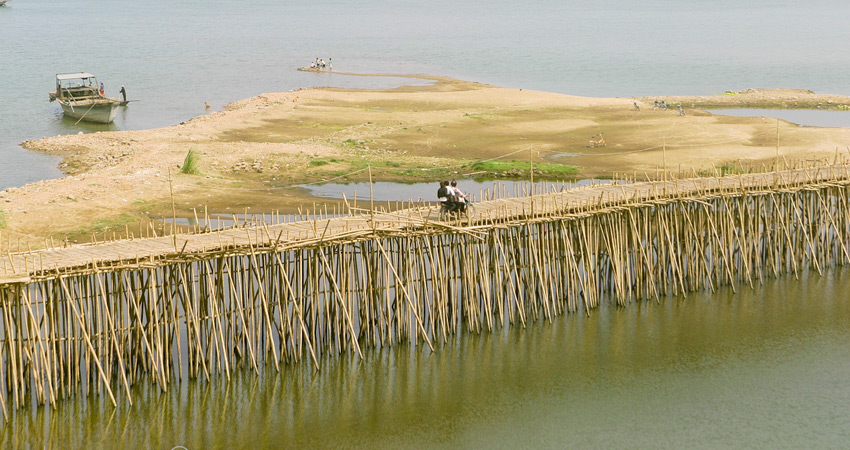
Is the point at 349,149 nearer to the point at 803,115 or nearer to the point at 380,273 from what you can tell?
the point at 380,273

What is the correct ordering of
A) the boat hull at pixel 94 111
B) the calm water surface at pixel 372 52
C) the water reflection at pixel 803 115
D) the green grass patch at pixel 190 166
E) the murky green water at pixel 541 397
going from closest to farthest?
the murky green water at pixel 541 397
the green grass patch at pixel 190 166
the water reflection at pixel 803 115
the boat hull at pixel 94 111
the calm water surface at pixel 372 52

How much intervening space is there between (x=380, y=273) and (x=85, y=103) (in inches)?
1587

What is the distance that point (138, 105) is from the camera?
6625 cm

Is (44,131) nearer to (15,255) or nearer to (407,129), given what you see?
(407,129)

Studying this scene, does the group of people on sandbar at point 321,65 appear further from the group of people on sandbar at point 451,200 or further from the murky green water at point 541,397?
the murky green water at point 541,397

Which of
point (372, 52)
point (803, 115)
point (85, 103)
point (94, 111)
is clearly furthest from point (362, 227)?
point (372, 52)

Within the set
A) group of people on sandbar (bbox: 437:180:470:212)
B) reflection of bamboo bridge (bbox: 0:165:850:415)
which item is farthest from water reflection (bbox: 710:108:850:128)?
group of people on sandbar (bbox: 437:180:470:212)

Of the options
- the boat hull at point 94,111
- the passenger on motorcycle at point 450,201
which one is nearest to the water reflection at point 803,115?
the boat hull at point 94,111

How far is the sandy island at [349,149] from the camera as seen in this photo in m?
34.1

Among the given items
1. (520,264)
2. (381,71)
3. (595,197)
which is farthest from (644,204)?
(381,71)

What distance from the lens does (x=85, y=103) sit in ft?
189

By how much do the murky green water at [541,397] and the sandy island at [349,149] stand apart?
394 inches

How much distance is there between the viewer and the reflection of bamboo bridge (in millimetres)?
20188

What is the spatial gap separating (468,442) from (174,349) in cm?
749
